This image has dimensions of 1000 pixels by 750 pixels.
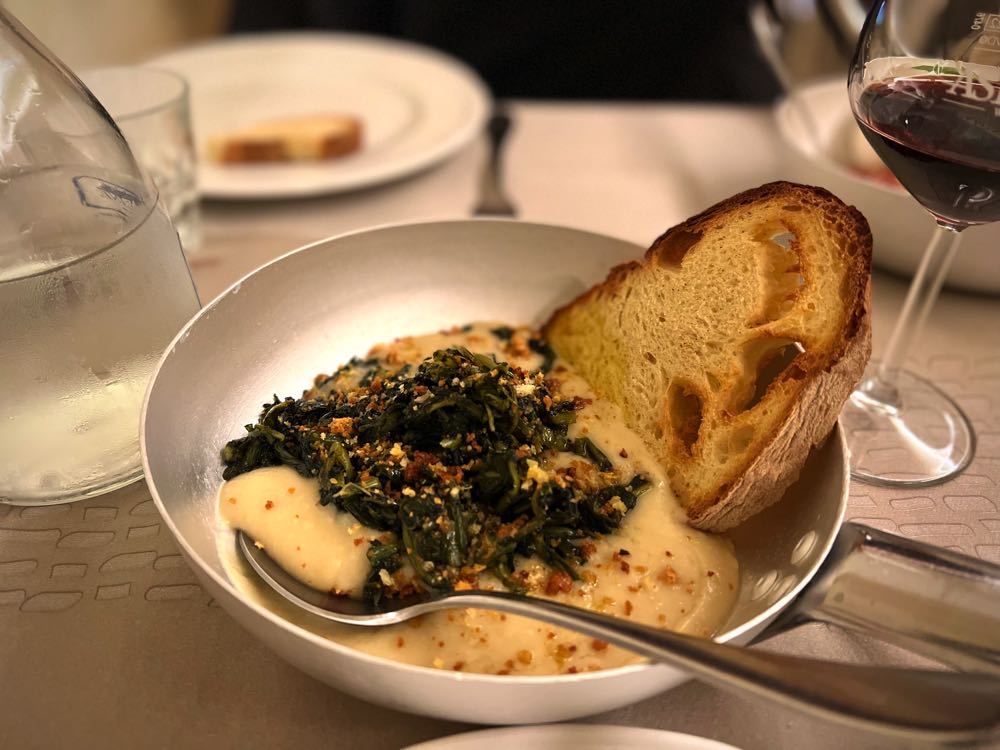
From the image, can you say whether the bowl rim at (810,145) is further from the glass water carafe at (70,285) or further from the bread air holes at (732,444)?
the glass water carafe at (70,285)

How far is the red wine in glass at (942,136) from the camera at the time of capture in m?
1.05

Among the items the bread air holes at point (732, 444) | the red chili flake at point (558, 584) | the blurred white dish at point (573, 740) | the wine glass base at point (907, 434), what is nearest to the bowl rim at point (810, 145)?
the wine glass base at point (907, 434)

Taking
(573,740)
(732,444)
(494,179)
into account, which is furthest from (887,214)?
(573,740)

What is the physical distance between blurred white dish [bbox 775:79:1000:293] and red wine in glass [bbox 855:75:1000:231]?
42 cm

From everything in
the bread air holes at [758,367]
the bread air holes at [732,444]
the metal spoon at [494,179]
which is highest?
the bread air holes at [758,367]

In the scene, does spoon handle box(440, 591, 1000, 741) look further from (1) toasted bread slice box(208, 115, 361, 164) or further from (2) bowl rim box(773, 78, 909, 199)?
(1) toasted bread slice box(208, 115, 361, 164)

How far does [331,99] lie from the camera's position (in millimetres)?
2449

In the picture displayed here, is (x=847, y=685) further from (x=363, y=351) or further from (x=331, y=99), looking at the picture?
(x=331, y=99)

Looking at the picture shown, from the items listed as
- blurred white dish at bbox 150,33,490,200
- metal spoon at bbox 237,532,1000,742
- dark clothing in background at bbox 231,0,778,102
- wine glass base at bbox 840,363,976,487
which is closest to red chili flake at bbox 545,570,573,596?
metal spoon at bbox 237,532,1000,742

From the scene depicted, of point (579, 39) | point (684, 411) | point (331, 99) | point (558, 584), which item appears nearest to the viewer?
point (558, 584)

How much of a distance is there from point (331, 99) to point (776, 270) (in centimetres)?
178

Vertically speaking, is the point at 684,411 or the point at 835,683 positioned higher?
the point at 835,683

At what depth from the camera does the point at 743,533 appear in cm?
109

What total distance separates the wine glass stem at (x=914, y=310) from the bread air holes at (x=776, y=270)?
0.37 m
